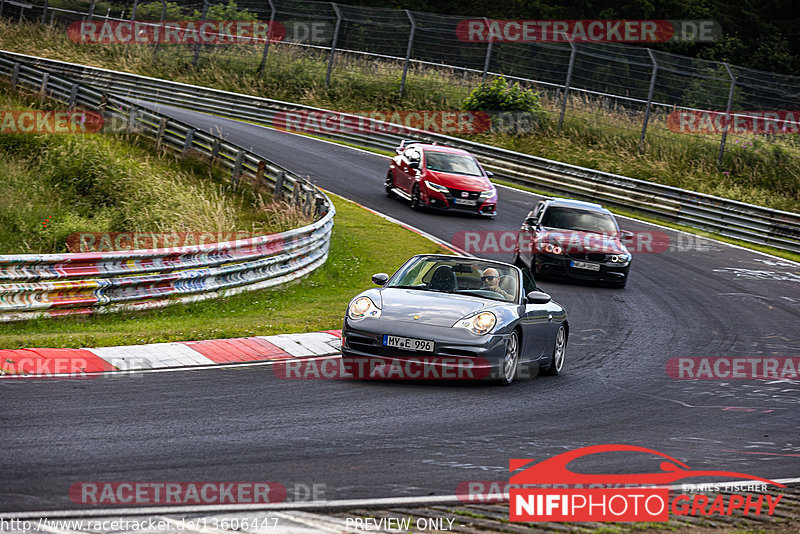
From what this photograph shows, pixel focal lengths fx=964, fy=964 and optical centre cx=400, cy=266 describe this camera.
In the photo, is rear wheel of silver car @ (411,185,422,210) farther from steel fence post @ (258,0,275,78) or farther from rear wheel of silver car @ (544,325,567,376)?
steel fence post @ (258,0,275,78)

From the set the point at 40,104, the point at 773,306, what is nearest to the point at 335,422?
the point at 773,306

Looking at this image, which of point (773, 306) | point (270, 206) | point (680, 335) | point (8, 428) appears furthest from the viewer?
point (270, 206)

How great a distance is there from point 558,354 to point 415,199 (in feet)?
45.7

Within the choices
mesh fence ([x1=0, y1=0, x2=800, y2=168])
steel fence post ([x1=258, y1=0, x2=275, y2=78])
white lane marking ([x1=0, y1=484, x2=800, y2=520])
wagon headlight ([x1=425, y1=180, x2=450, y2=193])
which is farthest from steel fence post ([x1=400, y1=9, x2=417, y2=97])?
white lane marking ([x1=0, y1=484, x2=800, y2=520])

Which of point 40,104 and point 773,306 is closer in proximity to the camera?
point 773,306

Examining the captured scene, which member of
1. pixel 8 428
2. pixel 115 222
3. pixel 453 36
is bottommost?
pixel 115 222

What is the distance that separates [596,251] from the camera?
1880 cm

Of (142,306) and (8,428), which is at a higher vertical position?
(8,428)

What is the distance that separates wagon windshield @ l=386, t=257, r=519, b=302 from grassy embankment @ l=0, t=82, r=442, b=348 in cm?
218

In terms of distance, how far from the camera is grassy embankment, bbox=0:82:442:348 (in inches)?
463

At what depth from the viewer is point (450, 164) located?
25.4m

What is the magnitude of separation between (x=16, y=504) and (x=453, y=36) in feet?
107

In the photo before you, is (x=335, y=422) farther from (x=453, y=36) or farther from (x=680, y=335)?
(x=453, y=36)

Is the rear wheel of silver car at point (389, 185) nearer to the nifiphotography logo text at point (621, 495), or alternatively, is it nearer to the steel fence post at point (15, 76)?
the steel fence post at point (15, 76)
